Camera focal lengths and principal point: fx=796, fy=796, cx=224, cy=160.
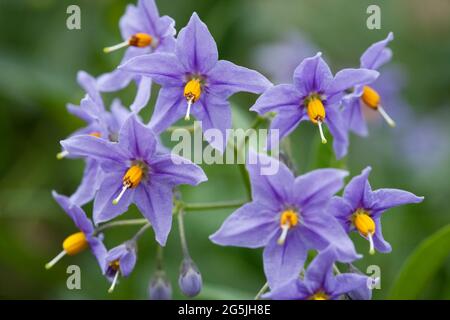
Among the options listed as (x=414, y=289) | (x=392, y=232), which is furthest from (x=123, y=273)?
(x=392, y=232)

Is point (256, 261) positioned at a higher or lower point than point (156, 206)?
lower

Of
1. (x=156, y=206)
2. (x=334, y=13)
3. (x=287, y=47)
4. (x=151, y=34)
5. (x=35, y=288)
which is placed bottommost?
(x=35, y=288)

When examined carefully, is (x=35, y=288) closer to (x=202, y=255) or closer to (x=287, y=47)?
(x=202, y=255)

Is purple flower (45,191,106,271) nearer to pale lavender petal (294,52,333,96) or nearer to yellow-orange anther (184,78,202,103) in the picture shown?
yellow-orange anther (184,78,202,103)

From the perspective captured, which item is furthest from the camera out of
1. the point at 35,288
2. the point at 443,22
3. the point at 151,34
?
the point at 443,22

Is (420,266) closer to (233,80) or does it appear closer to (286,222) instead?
(286,222)

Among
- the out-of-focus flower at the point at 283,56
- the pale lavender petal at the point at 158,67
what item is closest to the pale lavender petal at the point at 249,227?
the pale lavender petal at the point at 158,67

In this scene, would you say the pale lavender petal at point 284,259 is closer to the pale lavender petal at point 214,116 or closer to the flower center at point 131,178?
the pale lavender petal at point 214,116
